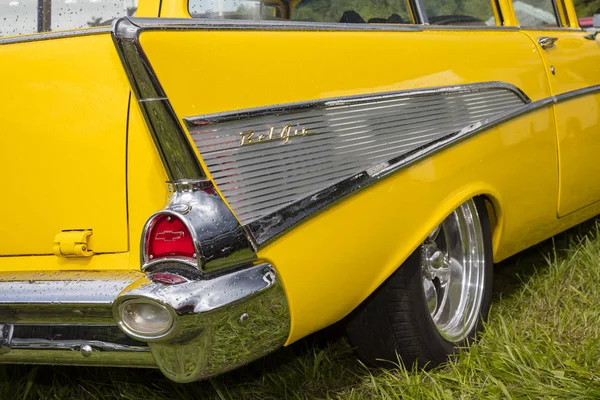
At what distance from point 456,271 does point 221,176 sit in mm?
1380

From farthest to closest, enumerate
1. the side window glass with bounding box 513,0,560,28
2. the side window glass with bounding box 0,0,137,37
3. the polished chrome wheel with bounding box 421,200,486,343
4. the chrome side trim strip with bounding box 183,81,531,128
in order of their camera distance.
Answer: the side window glass with bounding box 513,0,560,28 → the polished chrome wheel with bounding box 421,200,486,343 → the side window glass with bounding box 0,0,137,37 → the chrome side trim strip with bounding box 183,81,531,128

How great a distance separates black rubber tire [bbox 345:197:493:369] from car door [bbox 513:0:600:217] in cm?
106

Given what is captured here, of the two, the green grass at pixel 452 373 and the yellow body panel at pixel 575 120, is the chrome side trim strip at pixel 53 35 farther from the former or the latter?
the yellow body panel at pixel 575 120

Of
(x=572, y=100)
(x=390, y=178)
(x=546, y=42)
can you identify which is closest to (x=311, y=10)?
(x=390, y=178)

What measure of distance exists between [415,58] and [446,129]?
26cm

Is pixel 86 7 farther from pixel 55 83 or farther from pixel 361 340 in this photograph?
pixel 361 340

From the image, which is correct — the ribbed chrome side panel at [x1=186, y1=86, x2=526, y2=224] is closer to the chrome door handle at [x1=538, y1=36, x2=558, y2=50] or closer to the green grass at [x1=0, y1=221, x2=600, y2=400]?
the green grass at [x1=0, y1=221, x2=600, y2=400]

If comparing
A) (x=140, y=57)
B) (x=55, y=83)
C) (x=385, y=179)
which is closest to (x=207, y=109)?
(x=140, y=57)

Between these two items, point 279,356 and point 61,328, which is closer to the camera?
point 61,328

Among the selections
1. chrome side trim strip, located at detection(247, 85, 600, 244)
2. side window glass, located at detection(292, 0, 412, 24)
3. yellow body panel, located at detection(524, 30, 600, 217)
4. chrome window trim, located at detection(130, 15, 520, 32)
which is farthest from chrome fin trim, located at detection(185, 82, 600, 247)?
yellow body panel, located at detection(524, 30, 600, 217)

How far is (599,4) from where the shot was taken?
14.9 meters

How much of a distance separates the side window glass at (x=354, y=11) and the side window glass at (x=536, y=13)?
0.94 meters

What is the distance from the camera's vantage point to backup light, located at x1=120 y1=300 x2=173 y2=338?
212 centimetres

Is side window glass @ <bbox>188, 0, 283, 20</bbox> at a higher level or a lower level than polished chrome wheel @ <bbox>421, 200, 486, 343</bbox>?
higher
